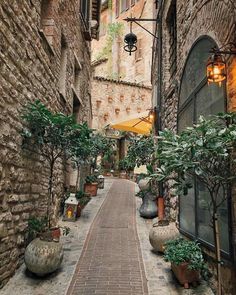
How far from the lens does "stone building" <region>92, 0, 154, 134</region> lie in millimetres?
23188

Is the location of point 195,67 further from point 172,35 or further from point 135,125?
point 135,125

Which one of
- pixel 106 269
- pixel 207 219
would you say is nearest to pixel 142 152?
pixel 106 269

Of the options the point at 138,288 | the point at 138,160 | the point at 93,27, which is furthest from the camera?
the point at 93,27

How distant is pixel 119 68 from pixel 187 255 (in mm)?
26843

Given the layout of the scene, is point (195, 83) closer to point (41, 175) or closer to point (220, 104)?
point (220, 104)

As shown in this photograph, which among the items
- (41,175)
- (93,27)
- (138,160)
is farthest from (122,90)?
(41,175)

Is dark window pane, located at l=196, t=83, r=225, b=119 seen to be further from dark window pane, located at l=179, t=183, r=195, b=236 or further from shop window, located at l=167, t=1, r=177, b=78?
shop window, located at l=167, t=1, r=177, b=78

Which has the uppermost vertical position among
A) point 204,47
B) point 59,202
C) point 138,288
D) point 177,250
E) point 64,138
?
point 204,47

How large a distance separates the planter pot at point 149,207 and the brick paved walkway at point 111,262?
338 mm

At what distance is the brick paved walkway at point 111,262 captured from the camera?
397cm

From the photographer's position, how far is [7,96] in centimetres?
387

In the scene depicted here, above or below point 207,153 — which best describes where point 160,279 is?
below

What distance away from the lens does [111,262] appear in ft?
15.8

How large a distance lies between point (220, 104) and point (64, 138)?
2743 millimetres
